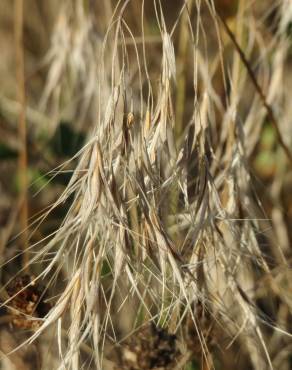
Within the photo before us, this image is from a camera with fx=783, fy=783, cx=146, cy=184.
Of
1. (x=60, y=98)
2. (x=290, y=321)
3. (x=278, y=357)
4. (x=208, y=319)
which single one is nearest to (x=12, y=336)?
(x=208, y=319)

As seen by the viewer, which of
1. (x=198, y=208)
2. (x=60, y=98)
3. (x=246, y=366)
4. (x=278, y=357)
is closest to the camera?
(x=198, y=208)

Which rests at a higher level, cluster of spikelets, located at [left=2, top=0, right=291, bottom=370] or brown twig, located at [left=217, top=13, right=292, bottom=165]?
brown twig, located at [left=217, top=13, right=292, bottom=165]

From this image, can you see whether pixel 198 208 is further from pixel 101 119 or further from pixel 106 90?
pixel 106 90

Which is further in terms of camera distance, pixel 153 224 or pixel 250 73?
pixel 250 73

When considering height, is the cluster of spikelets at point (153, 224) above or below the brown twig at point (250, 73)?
below

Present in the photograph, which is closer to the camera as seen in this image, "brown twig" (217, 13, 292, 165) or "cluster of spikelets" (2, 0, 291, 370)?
"cluster of spikelets" (2, 0, 291, 370)

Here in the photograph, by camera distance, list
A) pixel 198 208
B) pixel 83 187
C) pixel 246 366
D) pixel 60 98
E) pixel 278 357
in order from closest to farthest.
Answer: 1. pixel 83 187
2. pixel 198 208
3. pixel 278 357
4. pixel 246 366
5. pixel 60 98

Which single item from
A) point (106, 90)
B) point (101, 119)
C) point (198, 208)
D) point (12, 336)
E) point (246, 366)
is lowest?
point (246, 366)

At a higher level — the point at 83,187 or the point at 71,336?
the point at 83,187

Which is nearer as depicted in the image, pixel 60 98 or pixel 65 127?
pixel 65 127

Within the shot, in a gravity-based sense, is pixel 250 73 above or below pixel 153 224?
above

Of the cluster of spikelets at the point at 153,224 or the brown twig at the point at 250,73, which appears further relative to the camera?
the brown twig at the point at 250,73
